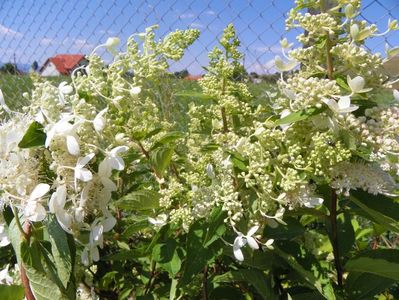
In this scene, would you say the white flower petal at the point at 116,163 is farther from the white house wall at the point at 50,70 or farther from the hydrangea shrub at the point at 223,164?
the white house wall at the point at 50,70

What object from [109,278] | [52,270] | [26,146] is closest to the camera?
[26,146]

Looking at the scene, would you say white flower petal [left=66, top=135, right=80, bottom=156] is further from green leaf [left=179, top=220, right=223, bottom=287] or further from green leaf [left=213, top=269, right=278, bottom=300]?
green leaf [left=213, top=269, right=278, bottom=300]

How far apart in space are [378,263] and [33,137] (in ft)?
1.92

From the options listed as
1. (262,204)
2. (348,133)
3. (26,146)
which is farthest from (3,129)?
(348,133)

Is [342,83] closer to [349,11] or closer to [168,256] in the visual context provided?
[349,11]

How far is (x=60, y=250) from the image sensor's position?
0.75m

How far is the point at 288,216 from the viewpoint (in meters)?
0.88

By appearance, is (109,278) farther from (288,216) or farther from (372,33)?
(372,33)

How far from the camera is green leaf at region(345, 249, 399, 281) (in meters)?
0.88

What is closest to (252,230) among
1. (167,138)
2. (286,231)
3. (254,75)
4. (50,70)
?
(286,231)

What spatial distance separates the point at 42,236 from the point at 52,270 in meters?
0.08

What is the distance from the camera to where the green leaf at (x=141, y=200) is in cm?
85

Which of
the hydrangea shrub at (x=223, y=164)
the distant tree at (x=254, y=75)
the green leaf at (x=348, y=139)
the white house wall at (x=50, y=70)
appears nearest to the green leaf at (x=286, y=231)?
the hydrangea shrub at (x=223, y=164)

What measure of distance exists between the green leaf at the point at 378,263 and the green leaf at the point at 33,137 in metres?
0.56
